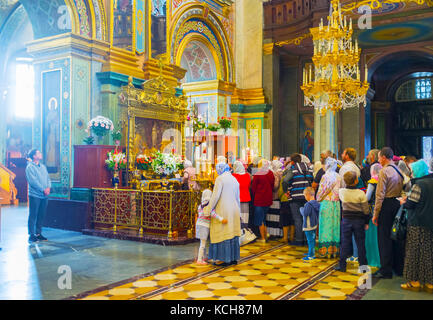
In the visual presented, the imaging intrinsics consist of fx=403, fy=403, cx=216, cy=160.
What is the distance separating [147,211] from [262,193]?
7.40 feet

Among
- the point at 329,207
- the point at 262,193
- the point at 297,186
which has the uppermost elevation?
the point at 297,186

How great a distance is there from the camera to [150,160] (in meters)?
9.59

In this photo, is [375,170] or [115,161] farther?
[115,161]

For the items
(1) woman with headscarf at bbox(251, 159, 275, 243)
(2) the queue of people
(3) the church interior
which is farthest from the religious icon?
(2) the queue of people

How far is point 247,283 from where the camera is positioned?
5.00m

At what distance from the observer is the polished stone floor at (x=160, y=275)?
455cm

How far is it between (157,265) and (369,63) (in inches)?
461

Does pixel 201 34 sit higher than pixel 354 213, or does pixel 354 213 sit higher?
pixel 201 34

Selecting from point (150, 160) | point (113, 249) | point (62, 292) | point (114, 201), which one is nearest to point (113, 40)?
point (150, 160)

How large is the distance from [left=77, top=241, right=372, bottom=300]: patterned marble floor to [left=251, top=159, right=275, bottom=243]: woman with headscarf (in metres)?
1.41

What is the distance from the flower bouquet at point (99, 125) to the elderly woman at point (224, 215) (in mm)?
4034

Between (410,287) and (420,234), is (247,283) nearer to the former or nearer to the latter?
(410,287)

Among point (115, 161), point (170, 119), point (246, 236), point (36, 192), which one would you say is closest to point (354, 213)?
point (246, 236)

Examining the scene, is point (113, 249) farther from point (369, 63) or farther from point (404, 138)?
point (404, 138)
